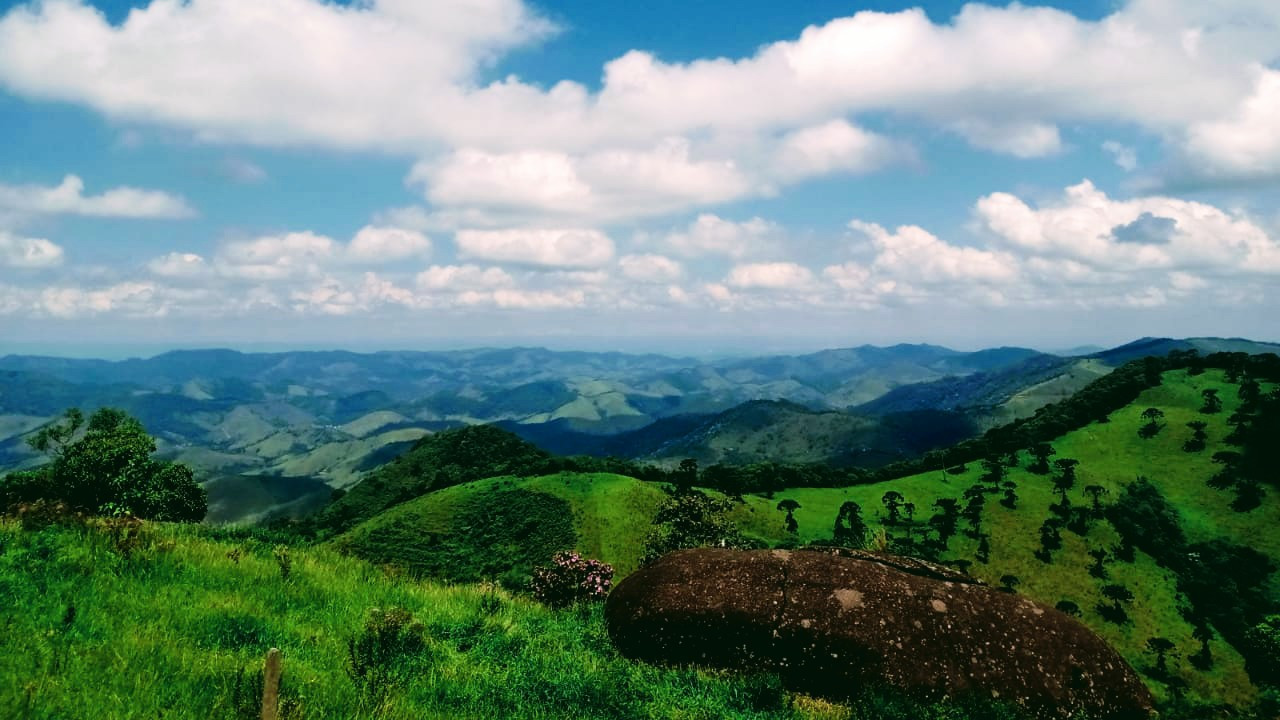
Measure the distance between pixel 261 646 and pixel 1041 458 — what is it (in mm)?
133629

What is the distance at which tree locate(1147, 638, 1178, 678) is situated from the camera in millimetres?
73812

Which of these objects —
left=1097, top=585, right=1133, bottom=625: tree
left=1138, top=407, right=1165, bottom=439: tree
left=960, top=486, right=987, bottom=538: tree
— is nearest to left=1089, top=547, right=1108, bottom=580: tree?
left=1097, top=585, right=1133, bottom=625: tree

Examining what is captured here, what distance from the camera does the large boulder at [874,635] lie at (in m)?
16.2

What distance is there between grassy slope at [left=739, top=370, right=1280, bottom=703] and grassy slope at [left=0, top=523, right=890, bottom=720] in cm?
7694

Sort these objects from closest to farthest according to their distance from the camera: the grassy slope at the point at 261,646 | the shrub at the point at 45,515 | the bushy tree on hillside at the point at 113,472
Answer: the grassy slope at the point at 261,646 < the shrub at the point at 45,515 < the bushy tree on hillside at the point at 113,472

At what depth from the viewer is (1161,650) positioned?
246 ft

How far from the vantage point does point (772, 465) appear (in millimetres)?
121500

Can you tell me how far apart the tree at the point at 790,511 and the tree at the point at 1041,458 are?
157ft

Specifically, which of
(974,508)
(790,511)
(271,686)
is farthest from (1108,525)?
(271,686)

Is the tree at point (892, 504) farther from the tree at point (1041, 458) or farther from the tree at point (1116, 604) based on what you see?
the tree at point (1041, 458)

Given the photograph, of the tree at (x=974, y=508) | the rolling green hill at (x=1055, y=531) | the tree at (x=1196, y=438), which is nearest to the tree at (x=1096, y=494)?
the rolling green hill at (x=1055, y=531)

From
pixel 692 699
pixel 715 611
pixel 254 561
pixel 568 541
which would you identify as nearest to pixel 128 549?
pixel 254 561

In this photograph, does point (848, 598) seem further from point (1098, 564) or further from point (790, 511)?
point (1098, 564)

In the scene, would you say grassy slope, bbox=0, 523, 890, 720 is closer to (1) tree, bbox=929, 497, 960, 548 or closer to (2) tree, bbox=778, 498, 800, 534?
(2) tree, bbox=778, 498, 800, 534
